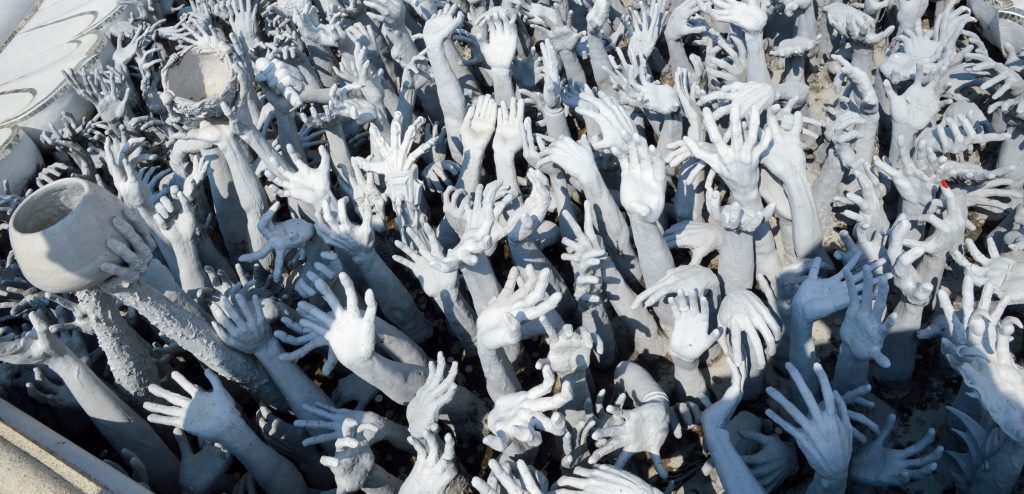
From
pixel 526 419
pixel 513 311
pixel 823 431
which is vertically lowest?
pixel 823 431

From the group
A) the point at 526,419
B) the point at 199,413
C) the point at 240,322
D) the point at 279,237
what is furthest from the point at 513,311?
the point at 279,237

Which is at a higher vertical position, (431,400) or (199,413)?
(199,413)

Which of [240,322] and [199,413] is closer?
[199,413]

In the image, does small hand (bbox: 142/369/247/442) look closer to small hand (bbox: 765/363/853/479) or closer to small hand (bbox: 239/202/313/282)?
small hand (bbox: 239/202/313/282)

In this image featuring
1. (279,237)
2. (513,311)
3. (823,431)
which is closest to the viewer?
(823,431)

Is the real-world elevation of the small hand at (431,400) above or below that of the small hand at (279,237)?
below

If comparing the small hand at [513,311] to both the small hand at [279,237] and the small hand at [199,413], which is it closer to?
the small hand at [199,413]

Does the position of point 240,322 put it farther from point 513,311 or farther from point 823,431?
point 823,431

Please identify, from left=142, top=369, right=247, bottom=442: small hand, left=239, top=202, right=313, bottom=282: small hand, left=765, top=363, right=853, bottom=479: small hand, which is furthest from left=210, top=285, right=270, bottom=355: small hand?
left=765, top=363, right=853, bottom=479: small hand

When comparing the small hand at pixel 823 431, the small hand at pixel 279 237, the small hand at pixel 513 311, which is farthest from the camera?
the small hand at pixel 279 237

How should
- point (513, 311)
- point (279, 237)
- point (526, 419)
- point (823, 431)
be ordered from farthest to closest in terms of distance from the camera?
point (279, 237) → point (513, 311) → point (526, 419) → point (823, 431)

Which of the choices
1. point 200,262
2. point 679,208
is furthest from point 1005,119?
point 200,262

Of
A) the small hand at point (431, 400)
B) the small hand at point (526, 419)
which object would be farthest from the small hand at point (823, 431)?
the small hand at point (431, 400)

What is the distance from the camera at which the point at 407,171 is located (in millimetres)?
4051
